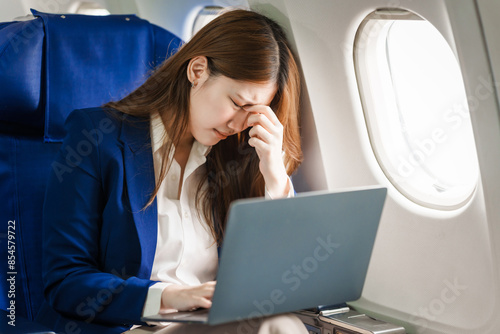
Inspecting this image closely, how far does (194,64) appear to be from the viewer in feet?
6.55

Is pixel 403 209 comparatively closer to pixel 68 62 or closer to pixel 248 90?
pixel 248 90

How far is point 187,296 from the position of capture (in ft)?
5.33

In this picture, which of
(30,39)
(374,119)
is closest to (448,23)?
(374,119)

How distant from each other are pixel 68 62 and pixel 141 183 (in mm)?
604

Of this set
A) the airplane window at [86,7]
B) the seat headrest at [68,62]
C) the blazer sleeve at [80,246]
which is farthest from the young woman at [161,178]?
the airplane window at [86,7]

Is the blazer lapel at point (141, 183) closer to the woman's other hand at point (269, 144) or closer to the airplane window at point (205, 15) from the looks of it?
the woman's other hand at point (269, 144)

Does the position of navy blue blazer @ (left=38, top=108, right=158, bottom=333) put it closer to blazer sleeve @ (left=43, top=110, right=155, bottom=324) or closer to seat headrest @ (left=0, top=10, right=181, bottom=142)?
blazer sleeve @ (left=43, top=110, right=155, bottom=324)

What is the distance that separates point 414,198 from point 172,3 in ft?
5.34

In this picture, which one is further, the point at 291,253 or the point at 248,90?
the point at 248,90

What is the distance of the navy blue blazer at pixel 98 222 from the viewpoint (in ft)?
5.85

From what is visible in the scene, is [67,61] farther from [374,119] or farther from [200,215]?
[374,119]

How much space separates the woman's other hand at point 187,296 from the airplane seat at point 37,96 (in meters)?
0.54

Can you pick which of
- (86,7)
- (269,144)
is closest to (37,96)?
(269,144)

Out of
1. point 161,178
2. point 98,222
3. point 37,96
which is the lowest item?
point 98,222
